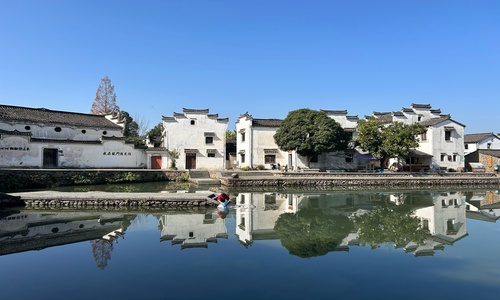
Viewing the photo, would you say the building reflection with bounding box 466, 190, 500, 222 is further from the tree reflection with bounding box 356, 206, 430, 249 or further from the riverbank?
the riverbank

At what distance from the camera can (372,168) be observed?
28953mm

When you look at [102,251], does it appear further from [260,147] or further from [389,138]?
[389,138]

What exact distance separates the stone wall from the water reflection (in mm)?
6900

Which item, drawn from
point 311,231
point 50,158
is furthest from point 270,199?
point 50,158

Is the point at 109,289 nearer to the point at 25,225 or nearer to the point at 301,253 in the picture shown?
the point at 301,253

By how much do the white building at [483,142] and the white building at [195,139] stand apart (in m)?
24.9

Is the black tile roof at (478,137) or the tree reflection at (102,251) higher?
the black tile roof at (478,137)

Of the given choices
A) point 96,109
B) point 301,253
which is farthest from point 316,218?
point 96,109

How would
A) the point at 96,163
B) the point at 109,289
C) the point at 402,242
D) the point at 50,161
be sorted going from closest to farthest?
the point at 109,289 < the point at 402,242 < the point at 50,161 < the point at 96,163

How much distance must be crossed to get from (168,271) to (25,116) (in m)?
24.1

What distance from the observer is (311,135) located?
26.0m

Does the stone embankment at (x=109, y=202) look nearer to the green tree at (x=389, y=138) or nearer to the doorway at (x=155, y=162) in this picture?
the doorway at (x=155, y=162)

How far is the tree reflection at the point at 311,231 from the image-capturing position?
7902mm

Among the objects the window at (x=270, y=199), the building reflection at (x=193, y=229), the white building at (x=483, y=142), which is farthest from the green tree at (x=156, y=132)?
the white building at (x=483, y=142)
